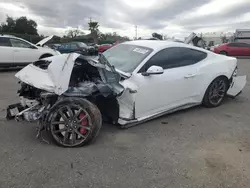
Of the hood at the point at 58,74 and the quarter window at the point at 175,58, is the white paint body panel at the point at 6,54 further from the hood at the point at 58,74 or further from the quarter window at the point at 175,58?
the quarter window at the point at 175,58

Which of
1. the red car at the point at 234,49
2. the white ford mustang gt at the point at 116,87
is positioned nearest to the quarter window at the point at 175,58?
the white ford mustang gt at the point at 116,87

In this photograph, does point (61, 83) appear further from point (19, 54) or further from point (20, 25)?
point (20, 25)

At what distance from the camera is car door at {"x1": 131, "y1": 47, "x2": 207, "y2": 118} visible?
4258 millimetres

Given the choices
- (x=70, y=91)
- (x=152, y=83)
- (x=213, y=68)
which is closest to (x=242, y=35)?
(x=213, y=68)

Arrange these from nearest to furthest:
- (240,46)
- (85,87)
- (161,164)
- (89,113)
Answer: (161,164)
(89,113)
(85,87)
(240,46)

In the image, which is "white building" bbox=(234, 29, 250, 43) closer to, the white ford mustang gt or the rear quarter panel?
the rear quarter panel

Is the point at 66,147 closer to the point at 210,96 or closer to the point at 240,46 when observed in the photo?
the point at 210,96

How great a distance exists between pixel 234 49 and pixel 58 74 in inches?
872

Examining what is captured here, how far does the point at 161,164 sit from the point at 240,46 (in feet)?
74.1

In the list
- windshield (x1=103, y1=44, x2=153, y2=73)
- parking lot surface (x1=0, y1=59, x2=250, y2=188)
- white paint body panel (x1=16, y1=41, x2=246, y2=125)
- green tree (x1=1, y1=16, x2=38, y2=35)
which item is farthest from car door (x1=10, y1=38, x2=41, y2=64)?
green tree (x1=1, y1=16, x2=38, y2=35)

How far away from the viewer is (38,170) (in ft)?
9.79

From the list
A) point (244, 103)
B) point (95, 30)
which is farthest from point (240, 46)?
point (95, 30)

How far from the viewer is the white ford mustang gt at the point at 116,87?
11.8 feet

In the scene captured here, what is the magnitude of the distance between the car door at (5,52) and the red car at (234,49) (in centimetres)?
1768
